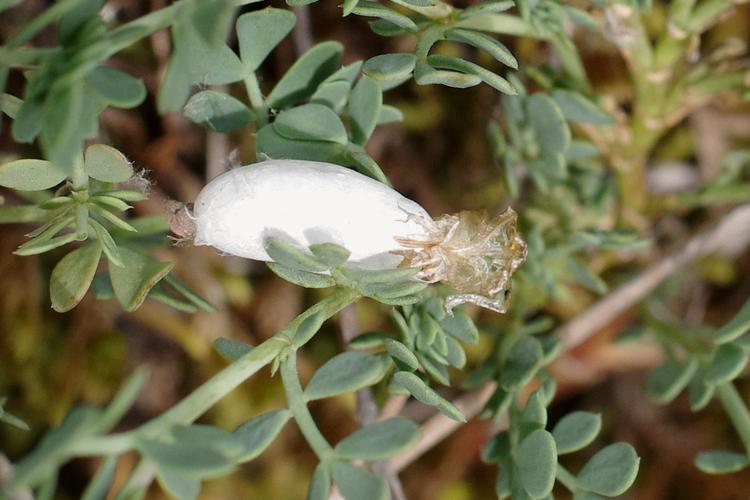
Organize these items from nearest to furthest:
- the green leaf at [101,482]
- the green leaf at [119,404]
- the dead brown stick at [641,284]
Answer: the green leaf at [119,404]
the green leaf at [101,482]
the dead brown stick at [641,284]

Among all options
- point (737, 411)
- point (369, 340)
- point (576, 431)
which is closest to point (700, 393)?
point (737, 411)

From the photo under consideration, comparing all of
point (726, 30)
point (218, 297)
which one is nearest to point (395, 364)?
point (218, 297)

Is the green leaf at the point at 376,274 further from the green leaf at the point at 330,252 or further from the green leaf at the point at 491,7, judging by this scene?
the green leaf at the point at 491,7

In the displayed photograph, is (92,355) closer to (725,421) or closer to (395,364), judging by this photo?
(395,364)

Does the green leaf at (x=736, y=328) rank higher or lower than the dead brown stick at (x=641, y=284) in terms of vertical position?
higher

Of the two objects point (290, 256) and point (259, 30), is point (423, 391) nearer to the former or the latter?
point (290, 256)

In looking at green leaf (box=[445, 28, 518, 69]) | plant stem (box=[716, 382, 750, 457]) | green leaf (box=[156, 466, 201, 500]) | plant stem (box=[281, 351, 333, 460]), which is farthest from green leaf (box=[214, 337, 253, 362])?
plant stem (box=[716, 382, 750, 457])

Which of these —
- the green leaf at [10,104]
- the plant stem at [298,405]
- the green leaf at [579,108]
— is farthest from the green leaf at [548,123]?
the green leaf at [10,104]
